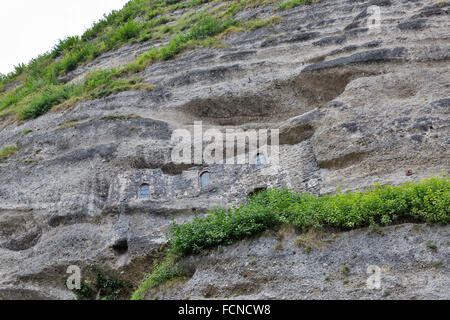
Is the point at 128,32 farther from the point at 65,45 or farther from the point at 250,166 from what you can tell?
the point at 250,166

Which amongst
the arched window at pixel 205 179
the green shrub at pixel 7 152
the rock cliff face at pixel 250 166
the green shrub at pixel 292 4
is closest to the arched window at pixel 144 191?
the rock cliff face at pixel 250 166

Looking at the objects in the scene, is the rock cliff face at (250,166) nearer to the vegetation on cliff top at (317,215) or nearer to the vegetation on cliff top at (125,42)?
the vegetation on cliff top at (317,215)

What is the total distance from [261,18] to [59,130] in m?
11.1

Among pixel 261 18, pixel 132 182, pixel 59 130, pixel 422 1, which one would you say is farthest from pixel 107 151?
pixel 422 1

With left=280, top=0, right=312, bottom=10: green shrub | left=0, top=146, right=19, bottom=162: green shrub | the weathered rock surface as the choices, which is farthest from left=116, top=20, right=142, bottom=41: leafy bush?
the weathered rock surface

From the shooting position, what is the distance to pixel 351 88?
624 inches

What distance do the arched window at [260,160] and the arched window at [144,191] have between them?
12.7 ft

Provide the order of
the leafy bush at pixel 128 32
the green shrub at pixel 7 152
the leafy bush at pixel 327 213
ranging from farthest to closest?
the leafy bush at pixel 128 32, the green shrub at pixel 7 152, the leafy bush at pixel 327 213

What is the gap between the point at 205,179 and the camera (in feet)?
53.4

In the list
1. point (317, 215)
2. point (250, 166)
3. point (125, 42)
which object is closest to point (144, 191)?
point (250, 166)

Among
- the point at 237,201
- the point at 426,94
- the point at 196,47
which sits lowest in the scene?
the point at 237,201

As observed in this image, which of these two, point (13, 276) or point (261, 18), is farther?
point (261, 18)

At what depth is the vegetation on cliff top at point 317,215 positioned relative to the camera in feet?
33.9

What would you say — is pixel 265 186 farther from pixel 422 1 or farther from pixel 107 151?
pixel 422 1
